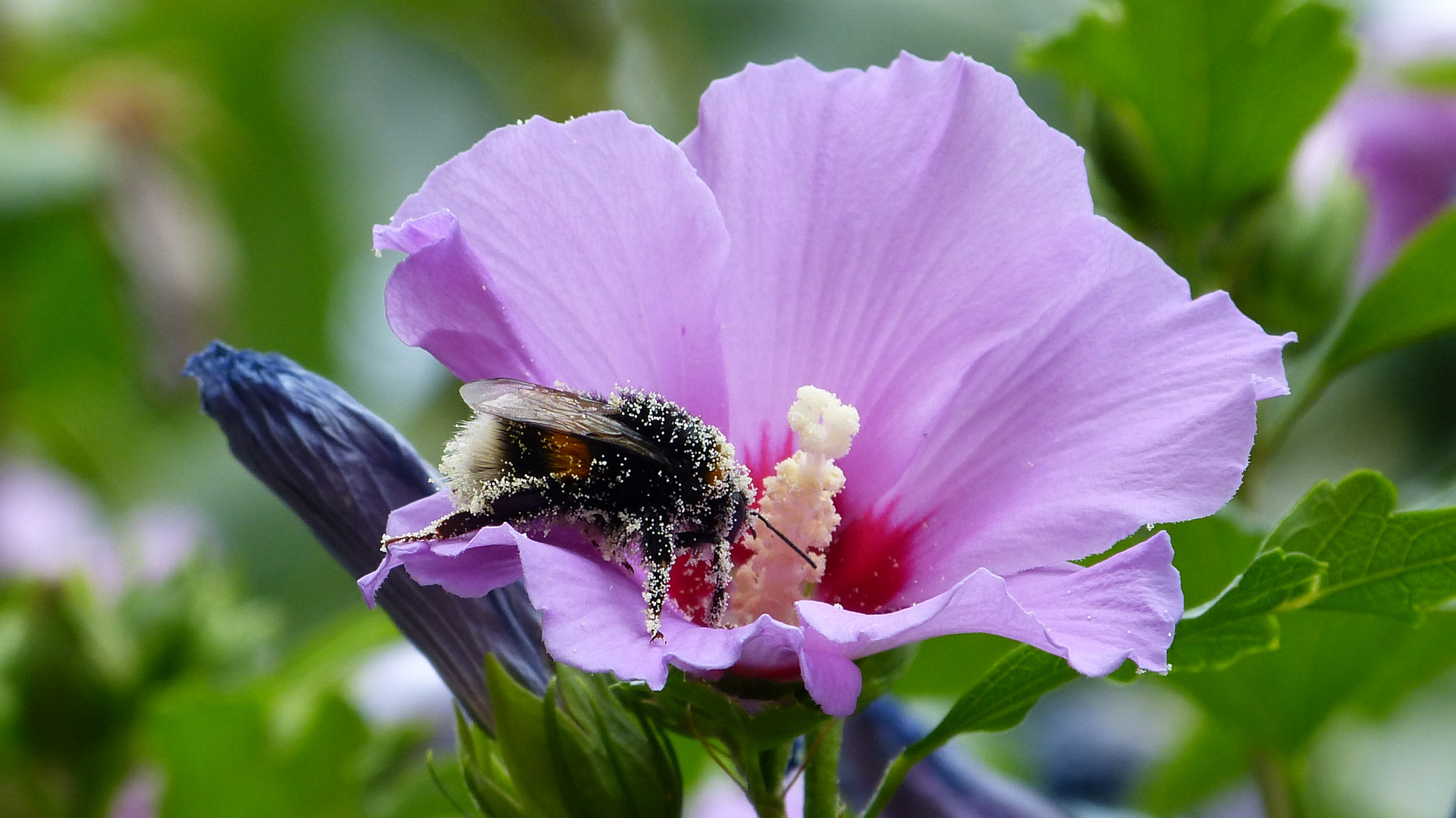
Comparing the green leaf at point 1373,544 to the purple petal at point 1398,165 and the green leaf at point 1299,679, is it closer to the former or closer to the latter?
the green leaf at point 1299,679

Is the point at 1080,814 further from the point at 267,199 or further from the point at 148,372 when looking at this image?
the point at 267,199

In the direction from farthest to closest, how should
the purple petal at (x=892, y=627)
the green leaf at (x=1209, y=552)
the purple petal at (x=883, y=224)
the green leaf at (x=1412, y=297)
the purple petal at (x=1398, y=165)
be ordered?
the purple petal at (x=1398, y=165) < the green leaf at (x=1412, y=297) < the green leaf at (x=1209, y=552) < the purple petal at (x=883, y=224) < the purple petal at (x=892, y=627)

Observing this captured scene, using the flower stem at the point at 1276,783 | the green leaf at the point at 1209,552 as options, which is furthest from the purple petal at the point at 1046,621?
the flower stem at the point at 1276,783

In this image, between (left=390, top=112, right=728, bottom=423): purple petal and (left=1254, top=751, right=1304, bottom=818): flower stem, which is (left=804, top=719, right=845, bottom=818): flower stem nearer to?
(left=390, top=112, right=728, bottom=423): purple petal

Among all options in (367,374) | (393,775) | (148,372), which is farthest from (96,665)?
(367,374)

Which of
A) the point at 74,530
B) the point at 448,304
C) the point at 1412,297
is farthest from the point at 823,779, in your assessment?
the point at 74,530

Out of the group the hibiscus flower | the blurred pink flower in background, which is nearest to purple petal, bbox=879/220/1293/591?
the hibiscus flower
